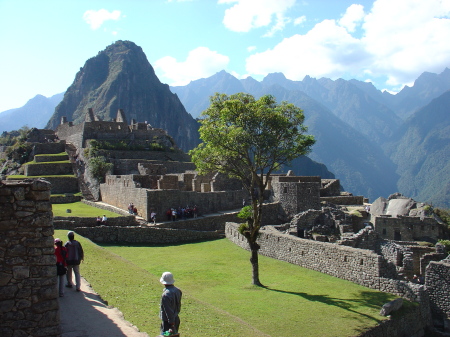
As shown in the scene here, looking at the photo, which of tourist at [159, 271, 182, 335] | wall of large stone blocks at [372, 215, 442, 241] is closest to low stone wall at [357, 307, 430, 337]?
tourist at [159, 271, 182, 335]

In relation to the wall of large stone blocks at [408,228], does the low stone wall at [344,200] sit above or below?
above

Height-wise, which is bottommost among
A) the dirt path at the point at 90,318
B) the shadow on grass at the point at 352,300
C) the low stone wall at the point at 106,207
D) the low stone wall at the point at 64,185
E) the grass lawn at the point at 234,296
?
the shadow on grass at the point at 352,300

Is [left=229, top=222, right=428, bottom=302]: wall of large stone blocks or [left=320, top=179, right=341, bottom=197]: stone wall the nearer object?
[left=229, top=222, right=428, bottom=302]: wall of large stone blocks

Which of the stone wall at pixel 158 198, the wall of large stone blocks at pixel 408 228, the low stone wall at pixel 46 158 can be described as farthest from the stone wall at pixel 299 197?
the low stone wall at pixel 46 158

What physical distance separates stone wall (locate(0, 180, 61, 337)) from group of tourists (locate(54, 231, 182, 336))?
1.80m

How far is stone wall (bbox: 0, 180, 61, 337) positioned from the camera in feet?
21.1

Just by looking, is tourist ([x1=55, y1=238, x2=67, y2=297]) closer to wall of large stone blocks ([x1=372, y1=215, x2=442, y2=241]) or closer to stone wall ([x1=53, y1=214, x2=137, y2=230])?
stone wall ([x1=53, y1=214, x2=137, y2=230])

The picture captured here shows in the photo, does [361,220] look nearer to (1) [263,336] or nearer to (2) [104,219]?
(2) [104,219]

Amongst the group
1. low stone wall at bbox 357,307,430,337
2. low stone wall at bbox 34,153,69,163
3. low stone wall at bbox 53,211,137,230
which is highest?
low stone wall at bbox 34,153,69,163

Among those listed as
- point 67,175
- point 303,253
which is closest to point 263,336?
point 303,253

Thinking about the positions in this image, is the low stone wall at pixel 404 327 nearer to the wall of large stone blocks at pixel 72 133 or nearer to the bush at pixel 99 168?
the bush at pixel 99 168

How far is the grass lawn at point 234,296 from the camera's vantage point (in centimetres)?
1009

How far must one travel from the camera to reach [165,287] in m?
6.95

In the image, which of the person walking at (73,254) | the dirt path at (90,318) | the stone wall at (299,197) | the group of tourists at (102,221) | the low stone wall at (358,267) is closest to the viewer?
the dirt path at (90,318)
